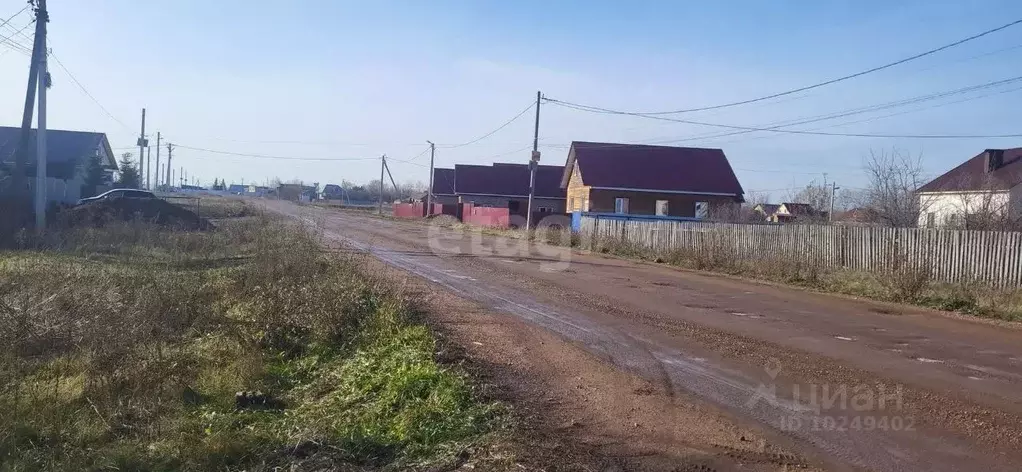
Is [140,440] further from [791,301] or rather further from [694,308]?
[791,301]

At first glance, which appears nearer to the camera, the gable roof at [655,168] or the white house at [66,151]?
the gable roof at [655,168]

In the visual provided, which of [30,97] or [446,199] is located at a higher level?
[30,97]

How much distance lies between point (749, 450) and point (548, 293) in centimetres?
989

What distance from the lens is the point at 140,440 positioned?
281 inches

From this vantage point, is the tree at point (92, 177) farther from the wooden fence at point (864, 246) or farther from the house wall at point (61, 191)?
the wooden fence at point (864, 246)

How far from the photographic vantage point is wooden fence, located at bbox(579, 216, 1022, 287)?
1570cm

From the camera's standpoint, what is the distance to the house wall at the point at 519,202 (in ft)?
206

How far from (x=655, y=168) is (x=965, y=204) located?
2317cm

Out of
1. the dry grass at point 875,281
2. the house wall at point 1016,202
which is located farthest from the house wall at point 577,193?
the dry grass at point 875,281

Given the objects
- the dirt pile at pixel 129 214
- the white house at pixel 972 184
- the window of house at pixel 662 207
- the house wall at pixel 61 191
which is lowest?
the dirt pile at pixel 129 214

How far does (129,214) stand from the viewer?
1297 inches

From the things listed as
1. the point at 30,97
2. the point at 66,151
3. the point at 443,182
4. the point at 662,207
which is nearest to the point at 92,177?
the point at 66,151

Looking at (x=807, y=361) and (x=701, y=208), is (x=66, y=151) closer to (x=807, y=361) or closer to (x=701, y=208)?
(x=701, y=208)

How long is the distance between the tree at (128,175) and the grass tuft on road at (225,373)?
50.4 m
